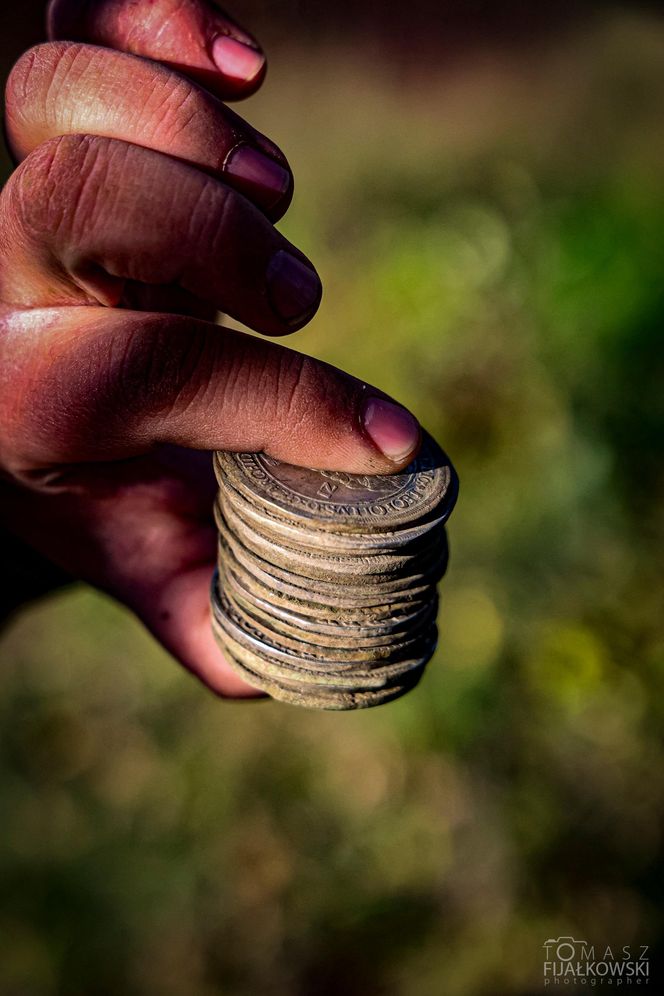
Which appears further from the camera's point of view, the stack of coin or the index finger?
the index finger

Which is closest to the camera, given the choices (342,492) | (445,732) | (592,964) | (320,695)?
(342,492)

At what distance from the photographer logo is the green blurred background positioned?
6cm

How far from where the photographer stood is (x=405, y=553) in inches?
73.0

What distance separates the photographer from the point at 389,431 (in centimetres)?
182

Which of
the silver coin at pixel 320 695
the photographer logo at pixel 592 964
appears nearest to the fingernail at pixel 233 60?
the silver coin at pixel 320 695

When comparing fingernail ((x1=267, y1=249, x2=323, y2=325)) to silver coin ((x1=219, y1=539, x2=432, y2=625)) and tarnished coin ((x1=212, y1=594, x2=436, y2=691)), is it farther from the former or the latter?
tarnished coin ((x1=212, y1=594, x2=436, y2=691))

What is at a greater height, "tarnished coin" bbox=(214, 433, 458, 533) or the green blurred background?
"tarnished coin" bbox=(214, 433, 458, 533)

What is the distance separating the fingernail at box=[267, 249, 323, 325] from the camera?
175cm

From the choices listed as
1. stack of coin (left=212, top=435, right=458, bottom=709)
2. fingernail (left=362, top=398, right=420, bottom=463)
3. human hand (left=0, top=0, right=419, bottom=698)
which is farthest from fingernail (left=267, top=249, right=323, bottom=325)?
stack of coin (left=212, top=435, right=458, bottom=709)

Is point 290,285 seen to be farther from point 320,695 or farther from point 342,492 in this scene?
point 320,695

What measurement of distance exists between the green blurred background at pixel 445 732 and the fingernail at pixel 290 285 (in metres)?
3.09

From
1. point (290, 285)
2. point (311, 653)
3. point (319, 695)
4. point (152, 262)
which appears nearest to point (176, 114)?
point (152, 262)

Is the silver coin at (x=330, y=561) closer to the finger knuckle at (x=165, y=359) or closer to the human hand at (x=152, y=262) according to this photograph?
the human hand at (x=152, y=262)

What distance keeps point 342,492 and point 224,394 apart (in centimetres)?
34
